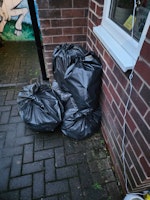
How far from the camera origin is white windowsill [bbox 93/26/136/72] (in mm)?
1157

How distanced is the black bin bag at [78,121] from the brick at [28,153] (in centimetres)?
45

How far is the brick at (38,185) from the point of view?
1545mm

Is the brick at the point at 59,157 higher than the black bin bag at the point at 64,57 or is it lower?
lower

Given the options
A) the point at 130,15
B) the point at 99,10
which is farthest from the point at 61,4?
the point at 130,15

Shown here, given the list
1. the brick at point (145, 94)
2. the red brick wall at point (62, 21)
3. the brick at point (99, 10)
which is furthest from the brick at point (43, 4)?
the brick at point (145, 94)

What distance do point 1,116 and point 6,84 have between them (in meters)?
0.76

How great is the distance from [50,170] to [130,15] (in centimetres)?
170

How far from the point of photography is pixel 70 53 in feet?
5.77

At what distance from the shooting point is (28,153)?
1.85 metres

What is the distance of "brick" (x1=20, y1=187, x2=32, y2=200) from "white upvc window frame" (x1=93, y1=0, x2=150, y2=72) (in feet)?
4.77

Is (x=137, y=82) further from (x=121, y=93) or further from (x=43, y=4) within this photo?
(x=43, y=4)

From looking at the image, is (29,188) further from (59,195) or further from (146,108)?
(146,108)

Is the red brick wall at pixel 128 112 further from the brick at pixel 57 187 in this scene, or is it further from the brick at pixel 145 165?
the brick at pixel 57 187

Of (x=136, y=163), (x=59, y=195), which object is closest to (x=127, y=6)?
(x=136, y=163)
